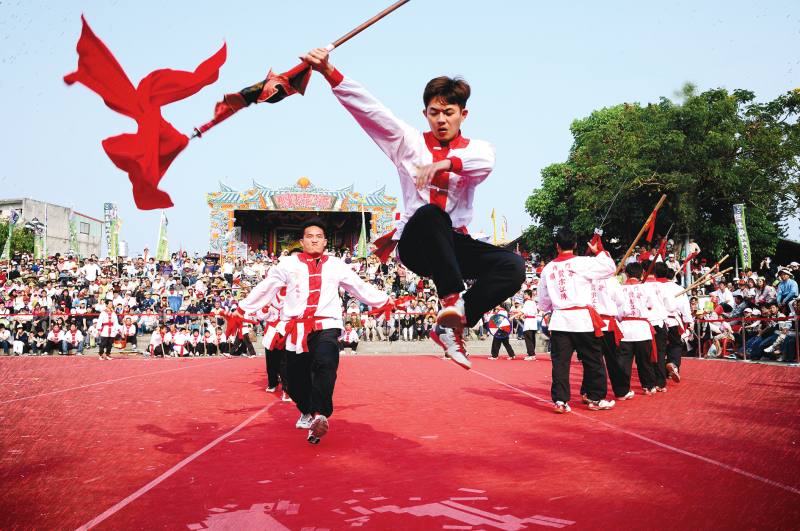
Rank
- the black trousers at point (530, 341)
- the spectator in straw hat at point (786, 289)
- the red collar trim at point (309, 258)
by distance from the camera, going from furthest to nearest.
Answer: the black trousers at point (530, 341)
the spectator in straw hat at point (786, 289)
the red collar trim at point (309, 258)

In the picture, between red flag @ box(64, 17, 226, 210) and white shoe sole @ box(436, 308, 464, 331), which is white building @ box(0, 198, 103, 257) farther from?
white shoe sole @ box(436, 308, 464, 331)

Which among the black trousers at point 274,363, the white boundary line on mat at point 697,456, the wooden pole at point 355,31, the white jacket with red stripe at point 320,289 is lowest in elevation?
the white boundary line on mat at point 697,456

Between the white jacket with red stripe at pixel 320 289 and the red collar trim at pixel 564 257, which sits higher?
the red collar trim at pixel 564 257

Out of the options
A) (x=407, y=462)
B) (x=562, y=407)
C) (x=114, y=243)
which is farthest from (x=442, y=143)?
(x=114, y=243)

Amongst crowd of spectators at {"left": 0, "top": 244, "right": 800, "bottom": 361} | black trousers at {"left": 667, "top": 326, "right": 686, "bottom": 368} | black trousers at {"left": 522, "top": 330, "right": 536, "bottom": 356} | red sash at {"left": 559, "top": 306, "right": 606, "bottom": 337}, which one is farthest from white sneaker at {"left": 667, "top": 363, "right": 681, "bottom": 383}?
black trousers at {"left": 522, "top": 330, "right": 536, "bottom": 356}

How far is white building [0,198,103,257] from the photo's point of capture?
56969 mm

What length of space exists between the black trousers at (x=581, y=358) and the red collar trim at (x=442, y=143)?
400cm

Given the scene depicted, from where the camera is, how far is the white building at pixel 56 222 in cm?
5697

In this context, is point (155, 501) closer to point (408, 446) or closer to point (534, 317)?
point (408, 446)

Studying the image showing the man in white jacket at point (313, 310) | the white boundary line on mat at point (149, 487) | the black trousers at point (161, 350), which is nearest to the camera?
the white boundary line on mat at point (149, 487)

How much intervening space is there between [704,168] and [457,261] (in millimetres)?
25734

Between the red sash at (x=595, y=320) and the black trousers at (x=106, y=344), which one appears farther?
the black trousers at (x=106, y=344)

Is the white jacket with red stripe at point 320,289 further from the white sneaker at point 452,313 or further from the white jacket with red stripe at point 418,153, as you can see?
the white jacket with red stripe at point 418,153

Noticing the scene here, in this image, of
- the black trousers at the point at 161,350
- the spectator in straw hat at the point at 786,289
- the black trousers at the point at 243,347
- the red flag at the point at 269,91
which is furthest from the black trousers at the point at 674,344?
the black trousers at the point at 161,350
